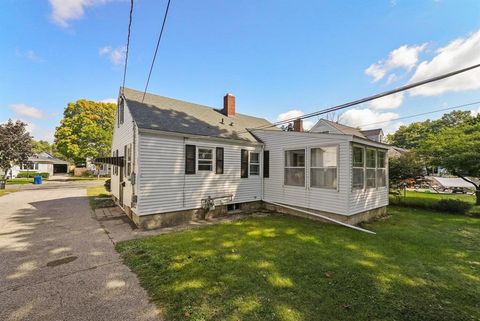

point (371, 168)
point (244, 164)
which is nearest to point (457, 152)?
point (371, 168)

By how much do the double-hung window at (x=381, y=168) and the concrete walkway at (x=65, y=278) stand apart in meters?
10.1

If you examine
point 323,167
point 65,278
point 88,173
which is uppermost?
point 323,167

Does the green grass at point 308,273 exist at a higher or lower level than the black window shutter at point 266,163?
lower

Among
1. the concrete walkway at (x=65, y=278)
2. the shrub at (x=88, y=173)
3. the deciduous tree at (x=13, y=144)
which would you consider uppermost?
the deciduous tree at (x=13, y=144)

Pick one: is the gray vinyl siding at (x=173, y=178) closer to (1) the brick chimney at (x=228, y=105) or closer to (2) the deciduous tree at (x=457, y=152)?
(1) the brick chimney at (x=228, y=105)

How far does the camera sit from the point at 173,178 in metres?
7.87

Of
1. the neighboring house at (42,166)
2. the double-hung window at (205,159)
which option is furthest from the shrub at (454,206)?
the neighboring house at (42,166)

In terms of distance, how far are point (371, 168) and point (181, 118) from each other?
8.63 m

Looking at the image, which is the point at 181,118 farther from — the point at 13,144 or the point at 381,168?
the point at 13,144

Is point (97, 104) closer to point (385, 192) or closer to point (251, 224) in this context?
point (251, 224)

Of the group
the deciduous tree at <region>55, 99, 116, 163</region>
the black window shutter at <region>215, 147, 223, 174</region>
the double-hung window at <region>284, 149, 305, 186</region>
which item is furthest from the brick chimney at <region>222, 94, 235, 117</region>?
the deciduous tree at <region>55, 99, 116, 163</region>

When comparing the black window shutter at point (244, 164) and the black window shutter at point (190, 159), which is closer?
the black window shutter at point (190, 159)

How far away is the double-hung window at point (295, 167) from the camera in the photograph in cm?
915

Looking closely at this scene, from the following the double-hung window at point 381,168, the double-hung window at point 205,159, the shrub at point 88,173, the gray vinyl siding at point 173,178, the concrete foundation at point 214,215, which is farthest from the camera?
the shrub at point 88,173
